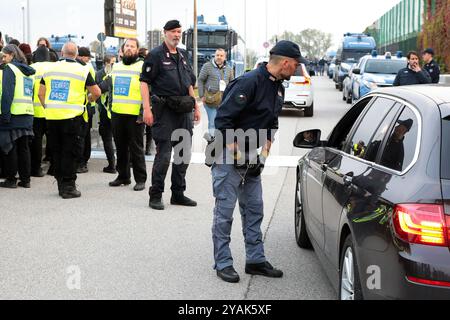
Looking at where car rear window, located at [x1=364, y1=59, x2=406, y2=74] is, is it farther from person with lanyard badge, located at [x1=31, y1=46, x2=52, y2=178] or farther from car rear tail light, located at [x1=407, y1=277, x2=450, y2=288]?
car rear tail light, located at [x1=407, y1=277, x2=450, y2=288]

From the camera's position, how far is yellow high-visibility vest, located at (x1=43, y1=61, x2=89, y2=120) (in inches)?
341

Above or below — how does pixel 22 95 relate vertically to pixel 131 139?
above

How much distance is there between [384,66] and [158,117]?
15422 millimetres

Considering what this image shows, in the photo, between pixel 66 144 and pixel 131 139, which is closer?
pixel 66 144

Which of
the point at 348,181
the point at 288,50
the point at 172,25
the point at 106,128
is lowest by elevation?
the point at 106,128

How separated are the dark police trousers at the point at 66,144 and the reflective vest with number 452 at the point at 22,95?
0.98 m

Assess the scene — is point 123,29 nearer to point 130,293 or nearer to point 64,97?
point 64,97

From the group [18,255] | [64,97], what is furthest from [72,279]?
[64,97]

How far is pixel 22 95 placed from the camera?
9531 millimetres

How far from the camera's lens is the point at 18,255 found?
19.7 feet

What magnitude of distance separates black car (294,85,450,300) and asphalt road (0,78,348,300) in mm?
858

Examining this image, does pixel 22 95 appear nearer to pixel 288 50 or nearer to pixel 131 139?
pixel 131 139

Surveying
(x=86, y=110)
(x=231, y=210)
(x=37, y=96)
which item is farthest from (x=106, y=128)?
(x=231, y=210)

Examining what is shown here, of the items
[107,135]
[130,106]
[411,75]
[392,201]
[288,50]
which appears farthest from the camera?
[411,75]
